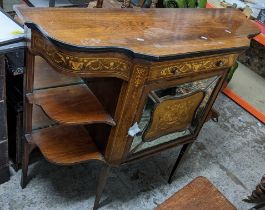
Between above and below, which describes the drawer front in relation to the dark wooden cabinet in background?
above

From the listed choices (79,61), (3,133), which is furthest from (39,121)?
(79,61)

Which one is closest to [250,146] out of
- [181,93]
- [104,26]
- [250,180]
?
[250,180]

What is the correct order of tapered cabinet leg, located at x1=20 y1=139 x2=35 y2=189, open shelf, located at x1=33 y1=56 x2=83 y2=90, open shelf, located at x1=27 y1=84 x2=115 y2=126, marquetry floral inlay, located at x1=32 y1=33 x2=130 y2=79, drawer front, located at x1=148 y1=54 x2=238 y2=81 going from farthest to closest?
tapered cabinet leg, located at x1=20 y1=139 x2=35 y2=189 < open shelf, located at x1=33 y1=56 x2=83 y2=90 < open shelf, located at x1=27 y1=84 x2=115 y2=126 < drawer front, located at x1=148 y1=54 x2=238 y2=81 < marquetry floral inlay, located at x1=32 y1=33 x2=130 y2=79

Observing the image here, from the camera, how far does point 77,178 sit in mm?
1776

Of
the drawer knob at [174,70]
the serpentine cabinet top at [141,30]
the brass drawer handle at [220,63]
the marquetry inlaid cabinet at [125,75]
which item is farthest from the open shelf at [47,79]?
the brass drawer handle at [220,63]

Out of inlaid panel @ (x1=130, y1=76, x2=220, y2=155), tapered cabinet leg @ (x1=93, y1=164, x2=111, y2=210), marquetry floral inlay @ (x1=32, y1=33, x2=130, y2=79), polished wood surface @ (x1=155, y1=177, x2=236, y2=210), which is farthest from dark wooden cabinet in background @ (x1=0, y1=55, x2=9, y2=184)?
polished wood surface @ (x1=155, y1=177, x2=236, y2=210)

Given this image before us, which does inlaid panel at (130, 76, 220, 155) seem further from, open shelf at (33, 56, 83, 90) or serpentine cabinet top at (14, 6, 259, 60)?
open shelf at (33, 56, 83, 90)

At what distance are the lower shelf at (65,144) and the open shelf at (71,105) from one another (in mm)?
223

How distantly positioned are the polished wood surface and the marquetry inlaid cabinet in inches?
11.9

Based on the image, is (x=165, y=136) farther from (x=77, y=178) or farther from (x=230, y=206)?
(x=77, y=178)

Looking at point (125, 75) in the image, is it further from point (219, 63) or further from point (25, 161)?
point (25, 161)

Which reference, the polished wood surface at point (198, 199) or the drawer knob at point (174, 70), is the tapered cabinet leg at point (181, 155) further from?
the drawer knob at point (174, 70)

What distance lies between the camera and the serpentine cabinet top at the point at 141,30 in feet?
3.38

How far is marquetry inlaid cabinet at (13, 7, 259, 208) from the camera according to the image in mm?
1044
